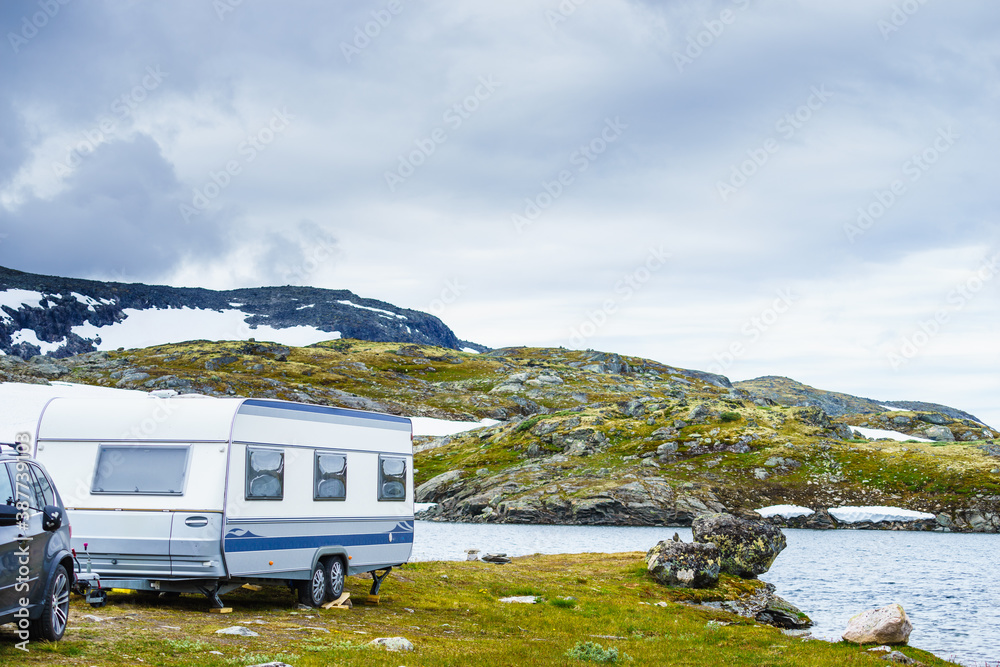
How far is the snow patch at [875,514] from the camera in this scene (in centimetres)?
10206

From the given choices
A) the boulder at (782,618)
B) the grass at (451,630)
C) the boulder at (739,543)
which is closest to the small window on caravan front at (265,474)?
the grass at (451,630)

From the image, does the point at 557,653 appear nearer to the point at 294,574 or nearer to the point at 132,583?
the point at 294,574

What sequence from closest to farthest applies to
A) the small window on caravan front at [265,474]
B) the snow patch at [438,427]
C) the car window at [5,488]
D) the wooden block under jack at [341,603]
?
1. the car window at [5,488]
2. the small window on caravan front at [265,474]
3. the wooden block under jack at [341,603]
4. the snow patch at [438,427]

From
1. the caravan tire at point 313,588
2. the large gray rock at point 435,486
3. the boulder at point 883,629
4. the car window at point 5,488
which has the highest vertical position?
the car window at point 5,488

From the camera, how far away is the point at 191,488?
21.2 meters

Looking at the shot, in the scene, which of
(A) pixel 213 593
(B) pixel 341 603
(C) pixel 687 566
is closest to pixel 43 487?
(A) pixel 213 593

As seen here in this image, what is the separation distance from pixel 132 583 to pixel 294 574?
4457 millimetres

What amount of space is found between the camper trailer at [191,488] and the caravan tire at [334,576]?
0.86 m

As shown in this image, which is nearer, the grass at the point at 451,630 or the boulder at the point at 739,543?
the grass at the point at 451,630

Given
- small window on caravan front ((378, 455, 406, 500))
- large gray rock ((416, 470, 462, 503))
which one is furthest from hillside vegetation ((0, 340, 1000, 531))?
small window on caravan front ((378, 455, 406, 500))

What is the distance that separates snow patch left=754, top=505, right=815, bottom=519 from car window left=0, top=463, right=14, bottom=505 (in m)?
102

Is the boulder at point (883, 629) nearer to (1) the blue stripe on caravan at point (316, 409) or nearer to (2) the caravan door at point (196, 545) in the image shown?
(1) the blue stripe on caravan at point (316, 409)

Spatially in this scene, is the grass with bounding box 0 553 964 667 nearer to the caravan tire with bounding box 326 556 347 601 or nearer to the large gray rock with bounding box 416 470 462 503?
the caravan tire with bounding box 326 556 347 601

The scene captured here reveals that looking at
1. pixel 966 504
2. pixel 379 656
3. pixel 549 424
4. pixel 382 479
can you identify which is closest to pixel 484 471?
pixel 549 424
